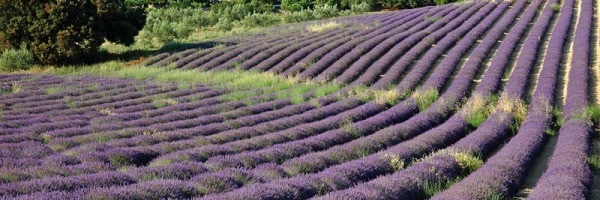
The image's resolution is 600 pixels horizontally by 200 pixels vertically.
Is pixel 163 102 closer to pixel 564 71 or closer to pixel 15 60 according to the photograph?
pixel 564 71

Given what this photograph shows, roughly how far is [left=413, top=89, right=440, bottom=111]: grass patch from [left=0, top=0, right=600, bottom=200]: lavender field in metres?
0.08

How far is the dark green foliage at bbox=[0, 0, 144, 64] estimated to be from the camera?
2675 centimetres

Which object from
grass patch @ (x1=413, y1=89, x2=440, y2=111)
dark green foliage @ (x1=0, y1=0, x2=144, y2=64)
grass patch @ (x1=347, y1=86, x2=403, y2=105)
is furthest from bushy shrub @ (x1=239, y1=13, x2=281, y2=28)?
grass patch @ (x1=413, y1=89, x2=440, y2=111)

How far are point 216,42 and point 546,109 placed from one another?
2155 centimetres

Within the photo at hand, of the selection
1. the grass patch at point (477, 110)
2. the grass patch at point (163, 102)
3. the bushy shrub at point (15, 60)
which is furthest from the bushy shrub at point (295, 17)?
the grass patch at point (477, 110)

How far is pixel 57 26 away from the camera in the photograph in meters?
26.9

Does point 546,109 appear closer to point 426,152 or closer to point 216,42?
point 426,152

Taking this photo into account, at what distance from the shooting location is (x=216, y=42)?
32156 mm

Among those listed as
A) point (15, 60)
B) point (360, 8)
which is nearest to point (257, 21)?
point (360, 8)

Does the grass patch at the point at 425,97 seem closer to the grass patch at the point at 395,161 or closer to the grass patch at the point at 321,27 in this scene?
the grass patch at the point at 395,161

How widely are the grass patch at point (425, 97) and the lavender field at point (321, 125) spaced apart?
8cm

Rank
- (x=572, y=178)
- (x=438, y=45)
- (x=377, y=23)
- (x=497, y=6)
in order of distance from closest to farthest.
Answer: (x=572, y=178), (x=438, y=45), (x=377, y=23), (x=497, y=6)

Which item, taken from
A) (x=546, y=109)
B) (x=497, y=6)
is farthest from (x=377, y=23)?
(x=546, y=109)

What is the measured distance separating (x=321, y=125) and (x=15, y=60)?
19702 millimetres
